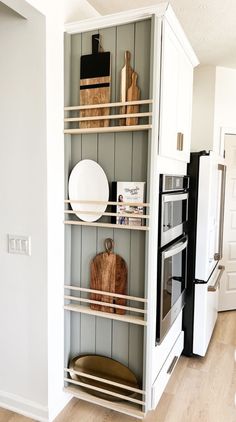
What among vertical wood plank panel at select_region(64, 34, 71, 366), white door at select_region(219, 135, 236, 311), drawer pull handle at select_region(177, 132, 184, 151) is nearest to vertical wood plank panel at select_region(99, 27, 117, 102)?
vertical wood plank panel at select_region(64, 34, 71, 366)

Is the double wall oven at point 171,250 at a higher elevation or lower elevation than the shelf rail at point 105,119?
lower

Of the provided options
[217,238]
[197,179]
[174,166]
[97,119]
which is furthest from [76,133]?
[217,238]

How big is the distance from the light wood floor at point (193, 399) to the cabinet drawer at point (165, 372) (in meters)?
0.13

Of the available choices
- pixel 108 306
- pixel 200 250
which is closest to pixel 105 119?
pixel 108 306

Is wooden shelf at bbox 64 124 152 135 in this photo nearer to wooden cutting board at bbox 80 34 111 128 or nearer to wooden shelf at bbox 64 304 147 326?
wooden cutting board at bbox 80 34 111 128

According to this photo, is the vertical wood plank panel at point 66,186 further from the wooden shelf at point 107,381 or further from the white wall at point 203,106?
the white wall at point 203,106

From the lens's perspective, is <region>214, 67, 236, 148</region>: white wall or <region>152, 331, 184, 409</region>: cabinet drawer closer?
<region>152, 331, 184, 409</region>: cabinet drawer

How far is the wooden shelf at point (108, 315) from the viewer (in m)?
1.85

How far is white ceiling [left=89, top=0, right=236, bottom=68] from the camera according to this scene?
7.18 ft

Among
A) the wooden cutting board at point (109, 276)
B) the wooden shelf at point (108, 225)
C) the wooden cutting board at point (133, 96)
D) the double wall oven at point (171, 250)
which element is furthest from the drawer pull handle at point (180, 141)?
the wooden cutting board at point (109, 276)

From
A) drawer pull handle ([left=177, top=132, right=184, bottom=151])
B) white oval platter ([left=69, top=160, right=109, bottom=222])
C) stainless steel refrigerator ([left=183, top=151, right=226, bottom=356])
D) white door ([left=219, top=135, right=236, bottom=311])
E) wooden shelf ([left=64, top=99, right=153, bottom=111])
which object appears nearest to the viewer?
wooden shelf ([left=64, top=99, right=153, bottom=111])

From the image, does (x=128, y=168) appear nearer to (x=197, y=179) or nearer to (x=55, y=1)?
(x=197, y=179)

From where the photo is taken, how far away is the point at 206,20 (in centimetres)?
243

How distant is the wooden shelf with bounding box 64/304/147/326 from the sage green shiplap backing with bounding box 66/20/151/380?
0.26 feet
